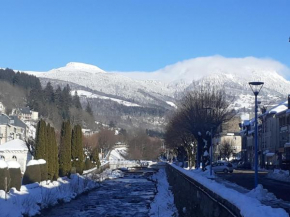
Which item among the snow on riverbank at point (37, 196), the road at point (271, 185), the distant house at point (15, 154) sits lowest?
the snow on riverbank at point (37, 196)

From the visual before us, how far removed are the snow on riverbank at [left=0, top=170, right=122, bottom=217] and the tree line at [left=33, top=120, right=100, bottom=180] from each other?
4.44 ft

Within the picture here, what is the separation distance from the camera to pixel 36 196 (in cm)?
3178

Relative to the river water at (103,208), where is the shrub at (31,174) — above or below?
above

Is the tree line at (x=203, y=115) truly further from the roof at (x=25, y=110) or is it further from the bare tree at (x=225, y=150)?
the roof at (x=25, y=110)

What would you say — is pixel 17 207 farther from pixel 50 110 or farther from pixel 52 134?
pixel 50 110

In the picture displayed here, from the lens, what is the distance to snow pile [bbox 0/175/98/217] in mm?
25220

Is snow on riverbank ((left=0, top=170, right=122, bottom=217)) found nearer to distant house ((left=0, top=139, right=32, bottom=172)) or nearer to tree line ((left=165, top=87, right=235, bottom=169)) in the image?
tree line ((left=165, top=87, right=235, bottom=169))

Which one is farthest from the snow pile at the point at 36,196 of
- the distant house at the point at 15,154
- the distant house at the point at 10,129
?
the distant house at the point at 10,129

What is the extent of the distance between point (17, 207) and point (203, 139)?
1357 inches

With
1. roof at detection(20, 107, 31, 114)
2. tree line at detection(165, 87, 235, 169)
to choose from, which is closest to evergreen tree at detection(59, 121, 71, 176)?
tree line at detection(165, 87, 235, 169)

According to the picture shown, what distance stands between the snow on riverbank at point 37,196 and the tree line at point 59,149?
4.44ft

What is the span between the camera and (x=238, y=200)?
11.5 metres

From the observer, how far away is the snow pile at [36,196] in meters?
25.2

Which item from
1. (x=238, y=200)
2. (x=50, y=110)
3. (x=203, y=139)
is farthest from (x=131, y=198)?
(x=50, y=110)
